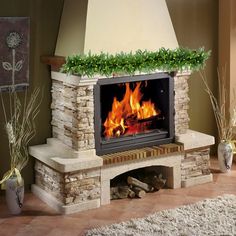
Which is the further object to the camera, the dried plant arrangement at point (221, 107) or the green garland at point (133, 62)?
the dried plant arrangement at point (221, 107)

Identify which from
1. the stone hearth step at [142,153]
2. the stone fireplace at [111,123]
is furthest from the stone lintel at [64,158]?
the stone hearth step at [142,153]

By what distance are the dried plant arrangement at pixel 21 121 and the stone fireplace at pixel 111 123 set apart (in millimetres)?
108

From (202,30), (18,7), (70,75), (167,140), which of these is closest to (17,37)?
(18,7)

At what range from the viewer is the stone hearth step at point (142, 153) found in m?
4.33

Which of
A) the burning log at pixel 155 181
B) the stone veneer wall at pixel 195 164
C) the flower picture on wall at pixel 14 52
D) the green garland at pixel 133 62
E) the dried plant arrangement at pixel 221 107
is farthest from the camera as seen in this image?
the dried plant arrangement at pixel 221 107

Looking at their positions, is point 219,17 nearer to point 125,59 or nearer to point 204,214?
point 125,59

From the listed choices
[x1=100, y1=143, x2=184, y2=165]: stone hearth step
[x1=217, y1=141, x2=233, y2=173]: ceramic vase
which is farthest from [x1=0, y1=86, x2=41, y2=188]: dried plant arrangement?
[x1=217, y1=141, x2=233, y2=173]: ceramic vase

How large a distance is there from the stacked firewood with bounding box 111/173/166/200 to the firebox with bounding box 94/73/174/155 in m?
0.30

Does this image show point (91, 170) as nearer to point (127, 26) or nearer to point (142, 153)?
point (142, 153)

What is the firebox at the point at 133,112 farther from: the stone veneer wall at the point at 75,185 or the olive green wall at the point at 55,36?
the olive green wall at the point at 55,36

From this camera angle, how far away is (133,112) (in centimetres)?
467

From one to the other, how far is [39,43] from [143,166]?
4.41 ft

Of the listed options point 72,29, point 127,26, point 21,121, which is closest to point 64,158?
point 21,121

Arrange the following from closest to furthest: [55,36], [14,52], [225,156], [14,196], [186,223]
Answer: [186,223]
[14,196]
[14,52]
[55,36]
[225,156]
